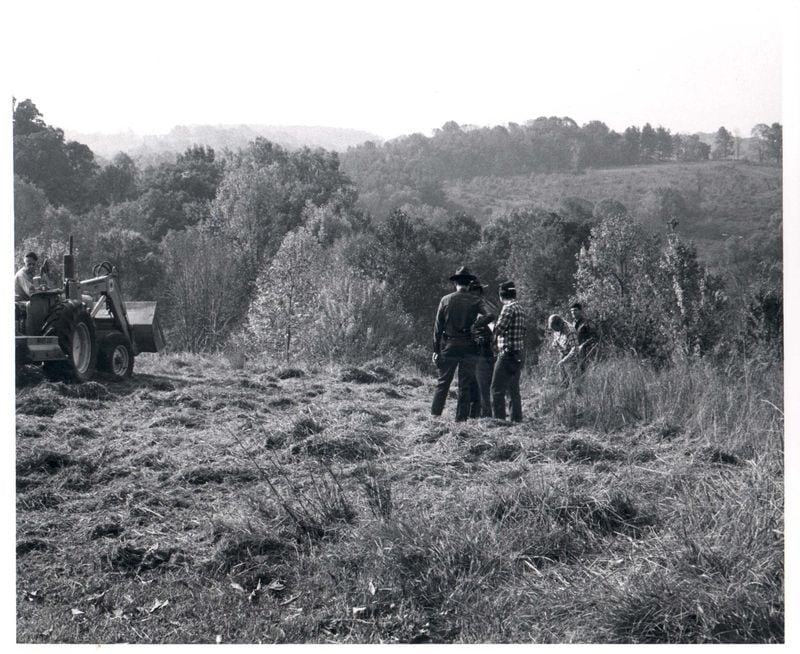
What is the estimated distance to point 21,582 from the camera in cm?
423

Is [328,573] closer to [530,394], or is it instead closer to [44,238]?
[530,394]

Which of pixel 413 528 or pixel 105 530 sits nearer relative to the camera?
pixel 413 528

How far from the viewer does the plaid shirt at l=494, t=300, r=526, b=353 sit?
785 centimetres

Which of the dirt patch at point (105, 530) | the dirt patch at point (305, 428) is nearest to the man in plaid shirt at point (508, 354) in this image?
the dirt patch at point (305, 428)

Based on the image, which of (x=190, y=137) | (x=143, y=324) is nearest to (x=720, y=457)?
(x=190, y=137)

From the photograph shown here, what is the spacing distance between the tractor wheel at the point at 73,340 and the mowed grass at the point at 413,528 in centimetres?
181

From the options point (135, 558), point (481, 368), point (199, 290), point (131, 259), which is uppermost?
point (131, 259)

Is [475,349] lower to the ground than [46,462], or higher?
higher

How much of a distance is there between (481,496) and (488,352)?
10.5ft

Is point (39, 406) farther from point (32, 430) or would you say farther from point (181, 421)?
point (181, 421)

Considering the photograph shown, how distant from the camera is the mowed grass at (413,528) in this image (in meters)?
3.72

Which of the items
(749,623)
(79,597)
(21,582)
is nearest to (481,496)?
(749,623)

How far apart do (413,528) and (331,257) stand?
51.8 feet

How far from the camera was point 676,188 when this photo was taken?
1048 cm
